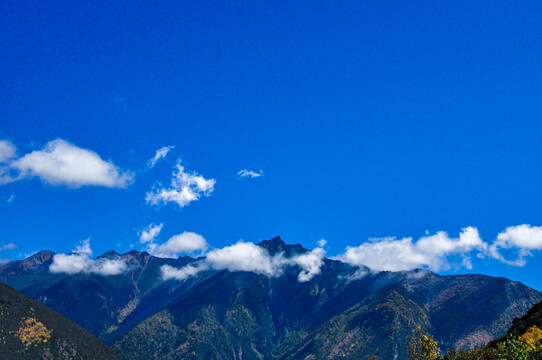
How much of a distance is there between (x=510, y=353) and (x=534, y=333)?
7017cm

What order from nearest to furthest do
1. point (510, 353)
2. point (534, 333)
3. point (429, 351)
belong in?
point (510, 353)
point (429, 351)
point (534, 333)

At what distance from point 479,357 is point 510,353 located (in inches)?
784

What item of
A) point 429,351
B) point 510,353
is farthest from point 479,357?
point 510,353

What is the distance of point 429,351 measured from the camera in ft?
249

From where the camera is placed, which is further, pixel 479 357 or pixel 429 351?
pixel 429 351

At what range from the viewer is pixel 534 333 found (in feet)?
353

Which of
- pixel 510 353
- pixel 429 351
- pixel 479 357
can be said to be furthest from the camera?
pixel 429 351

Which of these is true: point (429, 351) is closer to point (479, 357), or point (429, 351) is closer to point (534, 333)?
point (479, 357)

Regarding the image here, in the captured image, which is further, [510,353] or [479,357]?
[479,357]

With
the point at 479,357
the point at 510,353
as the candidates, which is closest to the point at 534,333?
the point at 479,357

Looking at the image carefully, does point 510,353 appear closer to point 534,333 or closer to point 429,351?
point 429,351

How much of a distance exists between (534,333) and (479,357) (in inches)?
2051

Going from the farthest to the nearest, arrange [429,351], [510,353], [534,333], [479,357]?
[534,333] → [429,351] → [479,357] → [510,353]

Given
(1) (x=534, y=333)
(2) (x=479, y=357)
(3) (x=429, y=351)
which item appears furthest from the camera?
(1) (x=534, y=333)
